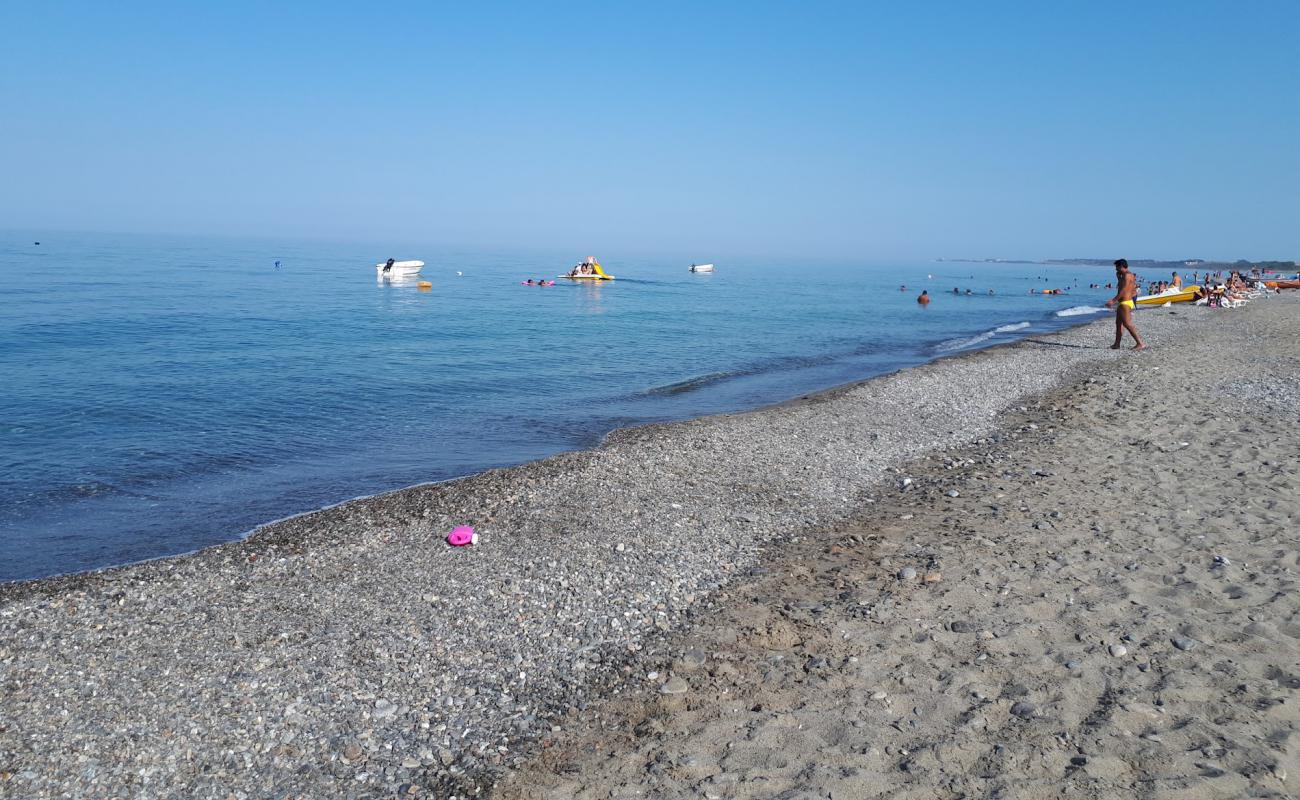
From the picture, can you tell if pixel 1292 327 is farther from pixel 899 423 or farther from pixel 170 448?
pixel 170 448

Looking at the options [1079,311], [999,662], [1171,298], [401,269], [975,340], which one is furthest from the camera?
[401,269]

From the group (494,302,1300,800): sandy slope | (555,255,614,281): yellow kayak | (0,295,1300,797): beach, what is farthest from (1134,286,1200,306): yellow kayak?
(555,255,614,281): yellow kayak

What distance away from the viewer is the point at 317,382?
75.5 ft

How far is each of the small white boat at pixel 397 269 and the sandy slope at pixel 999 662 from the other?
6395 centimetres

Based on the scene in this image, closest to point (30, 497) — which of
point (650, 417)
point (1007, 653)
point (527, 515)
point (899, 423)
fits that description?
point (527, 515)

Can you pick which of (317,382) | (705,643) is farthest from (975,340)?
(705,643)

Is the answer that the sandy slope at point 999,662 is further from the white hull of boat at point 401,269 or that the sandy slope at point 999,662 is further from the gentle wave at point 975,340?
the white hull of boat at point 401,269

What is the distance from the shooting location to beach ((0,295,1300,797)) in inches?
198

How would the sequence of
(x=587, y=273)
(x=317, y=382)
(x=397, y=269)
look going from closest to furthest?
(x=317, y=382) → (x=397, y=269) → (x=587, y=273)

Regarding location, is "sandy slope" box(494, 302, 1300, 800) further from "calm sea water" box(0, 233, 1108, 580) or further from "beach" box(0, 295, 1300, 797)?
"calm sea water" box(0, 233, 1108, 580)

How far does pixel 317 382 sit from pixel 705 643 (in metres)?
19.4

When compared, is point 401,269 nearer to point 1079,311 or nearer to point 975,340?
point 975,340

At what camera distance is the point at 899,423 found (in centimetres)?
1574

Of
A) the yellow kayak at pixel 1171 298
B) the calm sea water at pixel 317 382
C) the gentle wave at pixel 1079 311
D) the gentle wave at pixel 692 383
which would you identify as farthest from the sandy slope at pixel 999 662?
the gentle wave at pixel 1079 311
